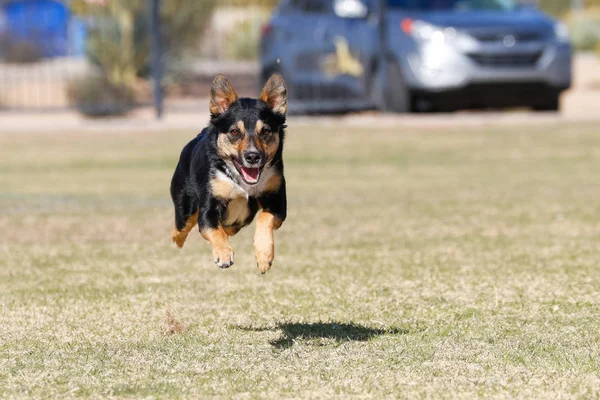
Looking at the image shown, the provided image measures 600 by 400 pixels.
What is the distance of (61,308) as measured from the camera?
752 cm

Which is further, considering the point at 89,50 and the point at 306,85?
the point at 89,50

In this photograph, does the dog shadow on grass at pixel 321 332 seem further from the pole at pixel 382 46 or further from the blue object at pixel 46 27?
the blue object at pixel 46 27

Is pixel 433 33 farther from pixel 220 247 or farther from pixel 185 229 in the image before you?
pixel 220 247

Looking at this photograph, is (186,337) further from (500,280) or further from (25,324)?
(500,280)

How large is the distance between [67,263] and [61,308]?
204 cm

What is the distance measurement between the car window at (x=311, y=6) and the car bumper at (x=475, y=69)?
2.01 metres

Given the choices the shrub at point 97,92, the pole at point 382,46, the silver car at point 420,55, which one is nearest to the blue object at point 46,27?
the shrub at point 97,92

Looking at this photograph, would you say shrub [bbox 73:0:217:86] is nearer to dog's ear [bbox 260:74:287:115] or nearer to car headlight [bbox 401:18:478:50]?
car headlight [bbox 401:18:478:50]

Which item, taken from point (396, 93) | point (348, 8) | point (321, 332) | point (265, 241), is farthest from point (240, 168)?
point (348, 8)

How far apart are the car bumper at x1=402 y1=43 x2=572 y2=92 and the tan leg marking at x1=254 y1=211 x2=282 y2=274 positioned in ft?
42.8

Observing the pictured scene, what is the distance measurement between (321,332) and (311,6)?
14820 millimetres

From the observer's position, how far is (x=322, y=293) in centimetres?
805

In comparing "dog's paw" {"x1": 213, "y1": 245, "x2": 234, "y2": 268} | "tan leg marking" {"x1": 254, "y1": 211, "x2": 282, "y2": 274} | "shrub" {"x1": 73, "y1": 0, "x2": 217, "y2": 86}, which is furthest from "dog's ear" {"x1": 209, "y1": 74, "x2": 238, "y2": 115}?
"shrub" {"x1": 73, "y1": 0, "x2": 217, "y2": 86}

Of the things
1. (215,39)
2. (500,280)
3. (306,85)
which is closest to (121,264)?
(500,280)
